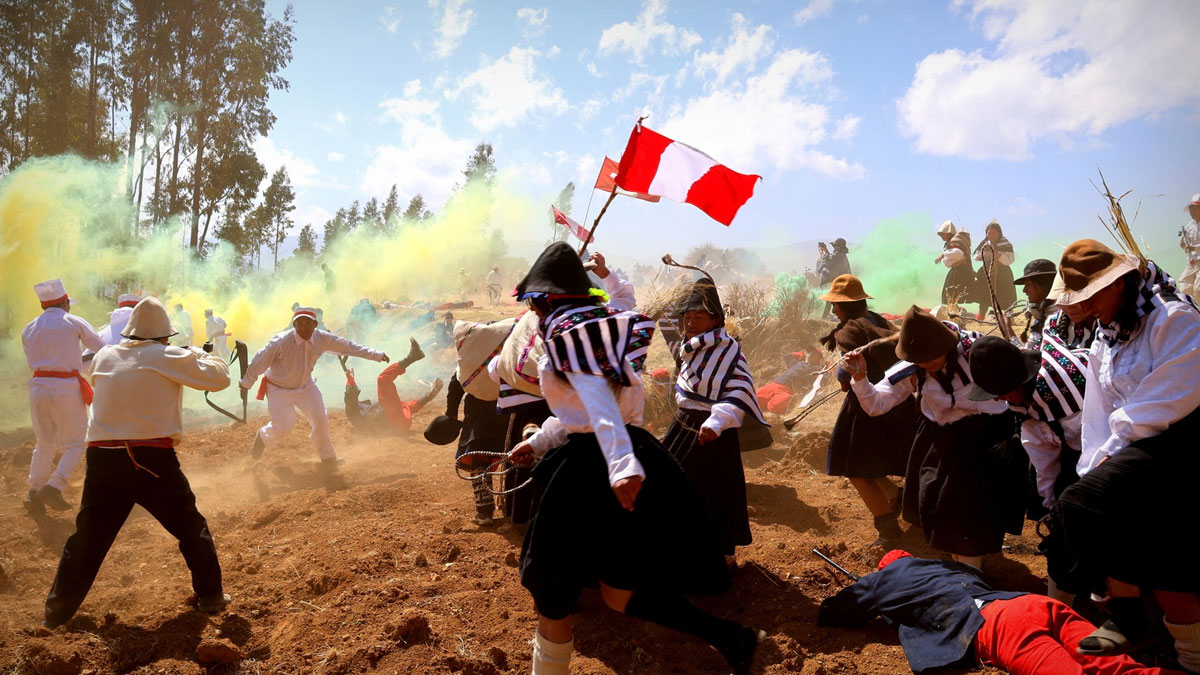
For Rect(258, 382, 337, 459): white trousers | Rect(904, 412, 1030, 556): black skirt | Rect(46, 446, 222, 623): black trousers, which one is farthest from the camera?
Rect(258, 382, 337, 459): white trousers

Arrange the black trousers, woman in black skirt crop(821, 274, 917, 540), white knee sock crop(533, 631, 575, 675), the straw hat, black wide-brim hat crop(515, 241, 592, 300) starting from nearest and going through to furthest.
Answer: white knee sock crop(533, 631, 575, 675)
black wide-brim hat crop(515, 241, 592, 300)
the black trousers
the straw hat
woman in black skirt crop(821, 274, 917, 540)

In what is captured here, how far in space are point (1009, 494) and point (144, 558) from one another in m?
6.35

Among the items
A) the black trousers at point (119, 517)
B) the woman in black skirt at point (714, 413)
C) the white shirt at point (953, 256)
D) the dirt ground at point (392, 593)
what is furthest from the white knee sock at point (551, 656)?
the white shirt at point (953, 256)

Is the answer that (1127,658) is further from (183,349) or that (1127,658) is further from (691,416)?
(183,349)

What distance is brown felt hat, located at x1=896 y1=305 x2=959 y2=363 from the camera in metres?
3.93

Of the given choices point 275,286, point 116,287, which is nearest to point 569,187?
point 275,286

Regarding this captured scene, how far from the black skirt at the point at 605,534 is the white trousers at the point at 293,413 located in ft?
21.0

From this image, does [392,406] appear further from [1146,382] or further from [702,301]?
[1146,382]

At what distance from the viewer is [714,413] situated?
14.0 ft

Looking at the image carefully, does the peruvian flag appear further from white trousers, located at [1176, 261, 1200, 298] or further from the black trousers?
white trousers, located at [1176, 261, 1200, 298]

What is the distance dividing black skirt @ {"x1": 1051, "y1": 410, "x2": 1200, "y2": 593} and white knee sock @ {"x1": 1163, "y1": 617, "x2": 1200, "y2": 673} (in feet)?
0.57

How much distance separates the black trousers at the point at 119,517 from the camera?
4.24 m

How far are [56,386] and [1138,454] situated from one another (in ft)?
29.6

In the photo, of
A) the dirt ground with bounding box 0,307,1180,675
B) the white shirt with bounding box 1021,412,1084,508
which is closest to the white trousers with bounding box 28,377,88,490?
the dirt ground with bounding box 0,307,1180,675
